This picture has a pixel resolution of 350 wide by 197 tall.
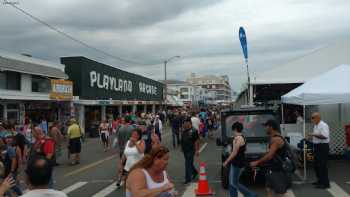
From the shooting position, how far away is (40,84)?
24891mm

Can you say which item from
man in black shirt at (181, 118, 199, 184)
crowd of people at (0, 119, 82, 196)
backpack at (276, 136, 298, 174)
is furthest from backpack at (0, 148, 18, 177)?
man in black shirt at (181, 118, 199, 184)

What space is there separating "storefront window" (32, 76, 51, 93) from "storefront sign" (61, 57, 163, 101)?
13.8 ft

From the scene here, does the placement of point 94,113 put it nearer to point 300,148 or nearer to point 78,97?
point 78,97

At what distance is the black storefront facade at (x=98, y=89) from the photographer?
29.5 meters

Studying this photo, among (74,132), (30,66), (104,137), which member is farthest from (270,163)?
(30,66)

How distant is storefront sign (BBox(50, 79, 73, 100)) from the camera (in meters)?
24.0

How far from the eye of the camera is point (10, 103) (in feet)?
71.1

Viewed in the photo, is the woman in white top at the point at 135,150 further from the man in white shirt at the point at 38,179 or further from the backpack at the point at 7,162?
the man in white shirt at the point at 38,179

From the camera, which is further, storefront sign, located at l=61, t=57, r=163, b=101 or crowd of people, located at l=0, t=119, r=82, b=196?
storefront sign, located at l=61, t=57, r=163, b=101

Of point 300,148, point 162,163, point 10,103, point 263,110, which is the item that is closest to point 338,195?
point 263,110

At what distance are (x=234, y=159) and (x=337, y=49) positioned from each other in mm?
12372

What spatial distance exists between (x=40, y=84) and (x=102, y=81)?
923cm

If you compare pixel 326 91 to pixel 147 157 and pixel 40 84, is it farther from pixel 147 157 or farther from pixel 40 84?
pixel 40 84

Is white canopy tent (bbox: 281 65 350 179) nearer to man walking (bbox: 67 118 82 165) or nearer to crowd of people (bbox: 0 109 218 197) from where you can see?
crowd of people (bbox: 0 109 218 197)
